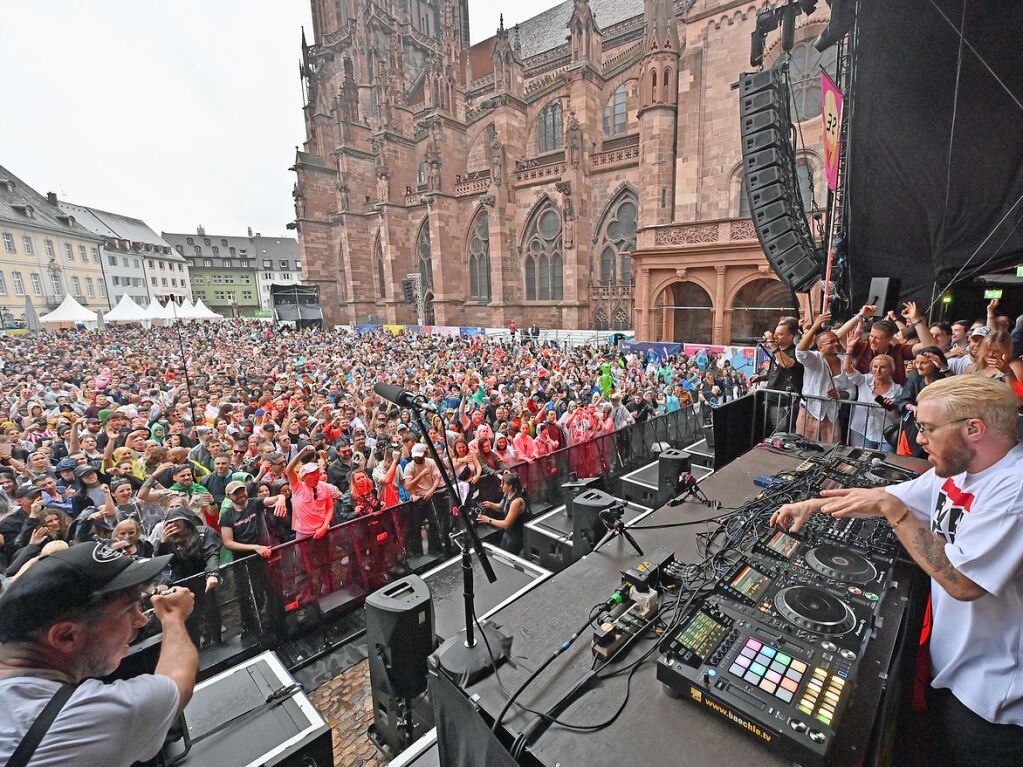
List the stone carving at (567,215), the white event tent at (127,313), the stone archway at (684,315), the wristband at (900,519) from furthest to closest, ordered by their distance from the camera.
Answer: the white event tent at (127,313) → the stone carving at (567,215) → the stone archway at (684,315) → the wristband at (900,519)

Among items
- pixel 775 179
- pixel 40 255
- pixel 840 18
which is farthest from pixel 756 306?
pixel 40 255

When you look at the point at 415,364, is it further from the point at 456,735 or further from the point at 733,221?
the point at 456,735

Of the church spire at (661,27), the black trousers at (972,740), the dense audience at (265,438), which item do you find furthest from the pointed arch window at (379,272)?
the black trousers at (972,740)

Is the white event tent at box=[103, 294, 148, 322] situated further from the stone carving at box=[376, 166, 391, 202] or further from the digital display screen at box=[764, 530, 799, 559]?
the digital display screen at box=[764, 530, 799, 559]

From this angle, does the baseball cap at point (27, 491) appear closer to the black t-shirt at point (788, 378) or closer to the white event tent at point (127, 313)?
the black t-shirt at point (788, 378)

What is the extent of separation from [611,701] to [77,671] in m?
1.91

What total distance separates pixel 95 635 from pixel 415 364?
17.7m

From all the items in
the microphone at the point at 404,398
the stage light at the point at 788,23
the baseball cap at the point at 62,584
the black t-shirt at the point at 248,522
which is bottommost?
the black t-shirt at the point at 248,522

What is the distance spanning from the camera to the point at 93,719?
1367mm

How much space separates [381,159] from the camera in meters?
33.3

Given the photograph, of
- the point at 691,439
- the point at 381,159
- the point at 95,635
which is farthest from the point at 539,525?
the point at 381,159

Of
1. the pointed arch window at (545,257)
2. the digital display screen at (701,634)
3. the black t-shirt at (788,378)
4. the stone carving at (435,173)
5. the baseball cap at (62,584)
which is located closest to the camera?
the baseball cap at (62,584)

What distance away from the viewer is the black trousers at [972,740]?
5.86 ft

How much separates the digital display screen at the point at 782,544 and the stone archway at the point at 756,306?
1887cm
